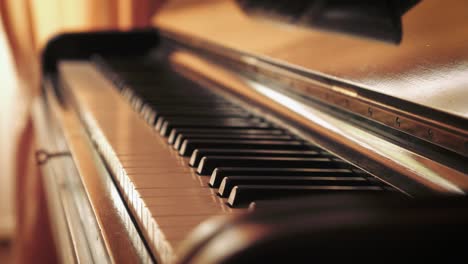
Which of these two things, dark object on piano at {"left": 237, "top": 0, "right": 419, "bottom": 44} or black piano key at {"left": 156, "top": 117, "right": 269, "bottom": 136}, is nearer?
dark object on piano at {"left": 237, "top": 0, "right": 419, "bottom": 44}

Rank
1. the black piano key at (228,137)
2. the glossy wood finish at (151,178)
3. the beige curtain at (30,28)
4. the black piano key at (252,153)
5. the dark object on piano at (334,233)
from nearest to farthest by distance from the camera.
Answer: the dark object on piano at (334,233) → the glossy wood finish at (151,178) → the black piano key at (252,153) → the black piano key at (228,137) → the beige curtain at (30,28)

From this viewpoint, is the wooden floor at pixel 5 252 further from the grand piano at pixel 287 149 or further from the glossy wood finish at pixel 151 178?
the glossy wood finish at pixel 151 178

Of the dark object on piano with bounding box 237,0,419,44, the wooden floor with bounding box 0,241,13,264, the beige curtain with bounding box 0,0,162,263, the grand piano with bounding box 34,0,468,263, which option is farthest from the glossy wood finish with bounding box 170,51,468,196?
the wooden floor with bounding box 0,241,13,264

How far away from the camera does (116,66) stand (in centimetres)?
185

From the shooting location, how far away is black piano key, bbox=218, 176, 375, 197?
738 mm

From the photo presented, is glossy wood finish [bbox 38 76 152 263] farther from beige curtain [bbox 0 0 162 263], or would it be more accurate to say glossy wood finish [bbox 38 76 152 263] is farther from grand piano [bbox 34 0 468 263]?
beige curtain [bbox 0 0 162 263]

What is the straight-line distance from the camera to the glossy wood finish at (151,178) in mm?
626

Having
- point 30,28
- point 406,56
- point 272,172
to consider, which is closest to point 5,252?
point 30,28

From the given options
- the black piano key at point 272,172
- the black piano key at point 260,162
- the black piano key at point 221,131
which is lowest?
the black piano key at point 221,131

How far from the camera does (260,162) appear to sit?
849mm

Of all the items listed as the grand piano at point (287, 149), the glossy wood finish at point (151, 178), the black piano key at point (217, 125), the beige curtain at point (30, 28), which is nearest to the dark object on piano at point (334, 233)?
the grand piano at point (287, 149)

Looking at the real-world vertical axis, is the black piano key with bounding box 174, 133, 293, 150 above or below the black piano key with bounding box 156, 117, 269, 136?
above

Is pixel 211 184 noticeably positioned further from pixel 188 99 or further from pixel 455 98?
pixel 188 99

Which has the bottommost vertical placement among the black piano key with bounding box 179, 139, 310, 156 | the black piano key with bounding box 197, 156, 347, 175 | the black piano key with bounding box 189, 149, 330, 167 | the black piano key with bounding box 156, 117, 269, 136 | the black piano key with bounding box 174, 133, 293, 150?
the black piano key with bounding box 156, 117, 269, 136
